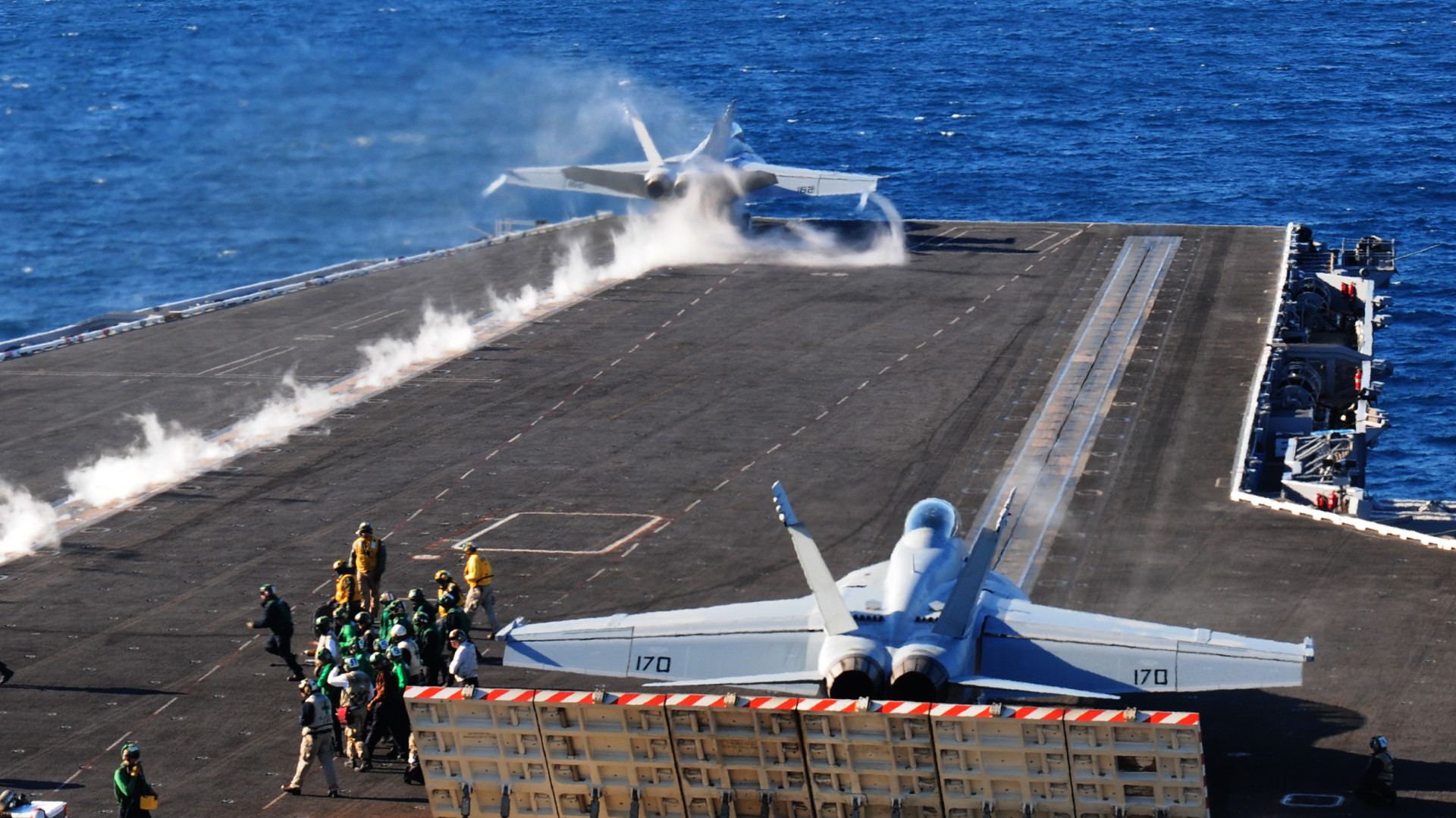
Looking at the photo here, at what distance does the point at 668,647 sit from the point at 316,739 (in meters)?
5.60

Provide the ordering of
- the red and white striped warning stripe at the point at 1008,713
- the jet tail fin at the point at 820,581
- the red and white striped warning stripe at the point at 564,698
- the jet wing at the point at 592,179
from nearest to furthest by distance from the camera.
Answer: the red and white striped warning stripe at the point at 1008,713
the red and white striped warning stripe at the point at 564,698
the jet tail fin at the point at 820,581
the jet wing at the point at 592,179

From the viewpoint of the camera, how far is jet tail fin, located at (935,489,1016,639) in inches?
931

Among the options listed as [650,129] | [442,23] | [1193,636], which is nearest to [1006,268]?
[1193,636]

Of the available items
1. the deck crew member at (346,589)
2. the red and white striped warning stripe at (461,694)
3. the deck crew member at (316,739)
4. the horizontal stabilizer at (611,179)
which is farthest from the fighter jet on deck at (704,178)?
the red and white striped warning stripe at (461,694)

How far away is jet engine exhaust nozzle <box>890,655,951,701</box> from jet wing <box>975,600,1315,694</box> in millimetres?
2001

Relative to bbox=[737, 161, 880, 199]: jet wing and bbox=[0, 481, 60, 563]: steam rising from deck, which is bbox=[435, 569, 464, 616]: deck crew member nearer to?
bbox=[0, 481, 60, 563]: steam rising from deck

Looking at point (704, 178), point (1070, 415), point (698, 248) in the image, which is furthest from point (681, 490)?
point (704, 178)

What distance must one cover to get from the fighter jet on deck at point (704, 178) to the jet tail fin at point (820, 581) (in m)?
51.0

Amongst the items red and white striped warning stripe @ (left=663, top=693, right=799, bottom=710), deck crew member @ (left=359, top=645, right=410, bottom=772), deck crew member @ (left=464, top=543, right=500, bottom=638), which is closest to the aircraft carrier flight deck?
deck crew member @ (left=359, top=645, right=410, bottom=772)

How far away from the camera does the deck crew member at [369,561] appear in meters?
31.7

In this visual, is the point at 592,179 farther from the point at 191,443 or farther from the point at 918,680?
the point at 918,680

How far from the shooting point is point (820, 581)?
77.5 ft

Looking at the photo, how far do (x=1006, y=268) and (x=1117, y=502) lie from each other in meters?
29.2

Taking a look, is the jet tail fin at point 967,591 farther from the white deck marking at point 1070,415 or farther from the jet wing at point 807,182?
the jet wing at point 807,182
